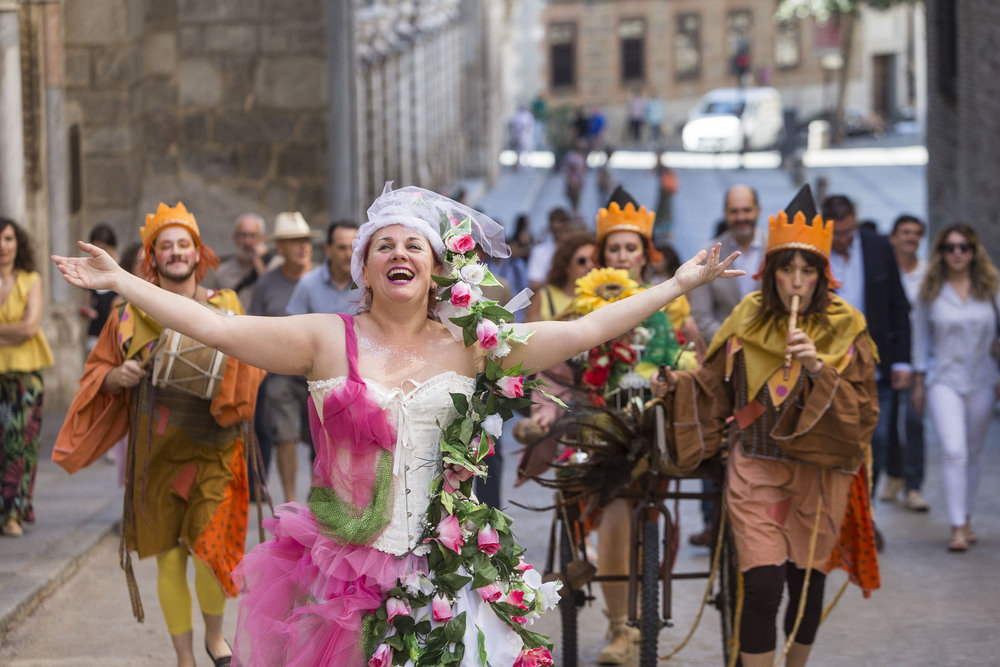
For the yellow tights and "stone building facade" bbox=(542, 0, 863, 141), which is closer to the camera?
the yellow tights

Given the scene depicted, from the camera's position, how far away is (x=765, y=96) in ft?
158

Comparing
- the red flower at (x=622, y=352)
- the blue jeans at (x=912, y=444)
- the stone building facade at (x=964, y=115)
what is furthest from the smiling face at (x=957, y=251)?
the stone building facade at (x=964, y=115)

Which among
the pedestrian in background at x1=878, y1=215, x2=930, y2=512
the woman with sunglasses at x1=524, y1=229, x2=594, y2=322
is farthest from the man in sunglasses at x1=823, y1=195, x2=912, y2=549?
the woman with sunglasses at x1=524, y1=229, x2=594, y2=322

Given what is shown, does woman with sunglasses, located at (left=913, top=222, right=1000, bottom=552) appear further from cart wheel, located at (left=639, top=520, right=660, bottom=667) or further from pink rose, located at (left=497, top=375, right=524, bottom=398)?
pink rose, located at (left=497, top=375, right=524, bottom=398)

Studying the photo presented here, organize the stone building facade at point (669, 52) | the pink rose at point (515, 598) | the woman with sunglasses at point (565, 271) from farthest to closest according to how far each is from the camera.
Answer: the stone building facade at point (669, 52) → the woman with sunglasses at point (565, 271) → the pink rose at point (515, 598)

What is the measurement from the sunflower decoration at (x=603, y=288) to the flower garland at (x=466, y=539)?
1.82 meters

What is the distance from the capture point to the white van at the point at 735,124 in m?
46.8

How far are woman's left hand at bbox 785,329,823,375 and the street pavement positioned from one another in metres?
1.82

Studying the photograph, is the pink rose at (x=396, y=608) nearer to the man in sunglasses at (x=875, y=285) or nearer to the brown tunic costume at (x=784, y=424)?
the brown tunic costume at (x=784, y=424)

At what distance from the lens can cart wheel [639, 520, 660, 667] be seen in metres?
5.82

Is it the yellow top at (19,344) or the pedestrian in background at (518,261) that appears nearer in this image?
the yellow top at (19,344)

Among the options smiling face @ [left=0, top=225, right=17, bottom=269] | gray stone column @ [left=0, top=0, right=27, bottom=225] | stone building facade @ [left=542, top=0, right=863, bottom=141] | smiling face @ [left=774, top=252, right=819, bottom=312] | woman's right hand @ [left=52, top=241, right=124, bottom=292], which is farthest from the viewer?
stone building facade @ [left=542, top=0, right=863, bottom=141]

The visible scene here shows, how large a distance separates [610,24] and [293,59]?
1983 inches

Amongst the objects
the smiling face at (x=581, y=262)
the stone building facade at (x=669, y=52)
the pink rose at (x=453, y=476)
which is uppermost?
the stone building facade at (x=669, y=52)
